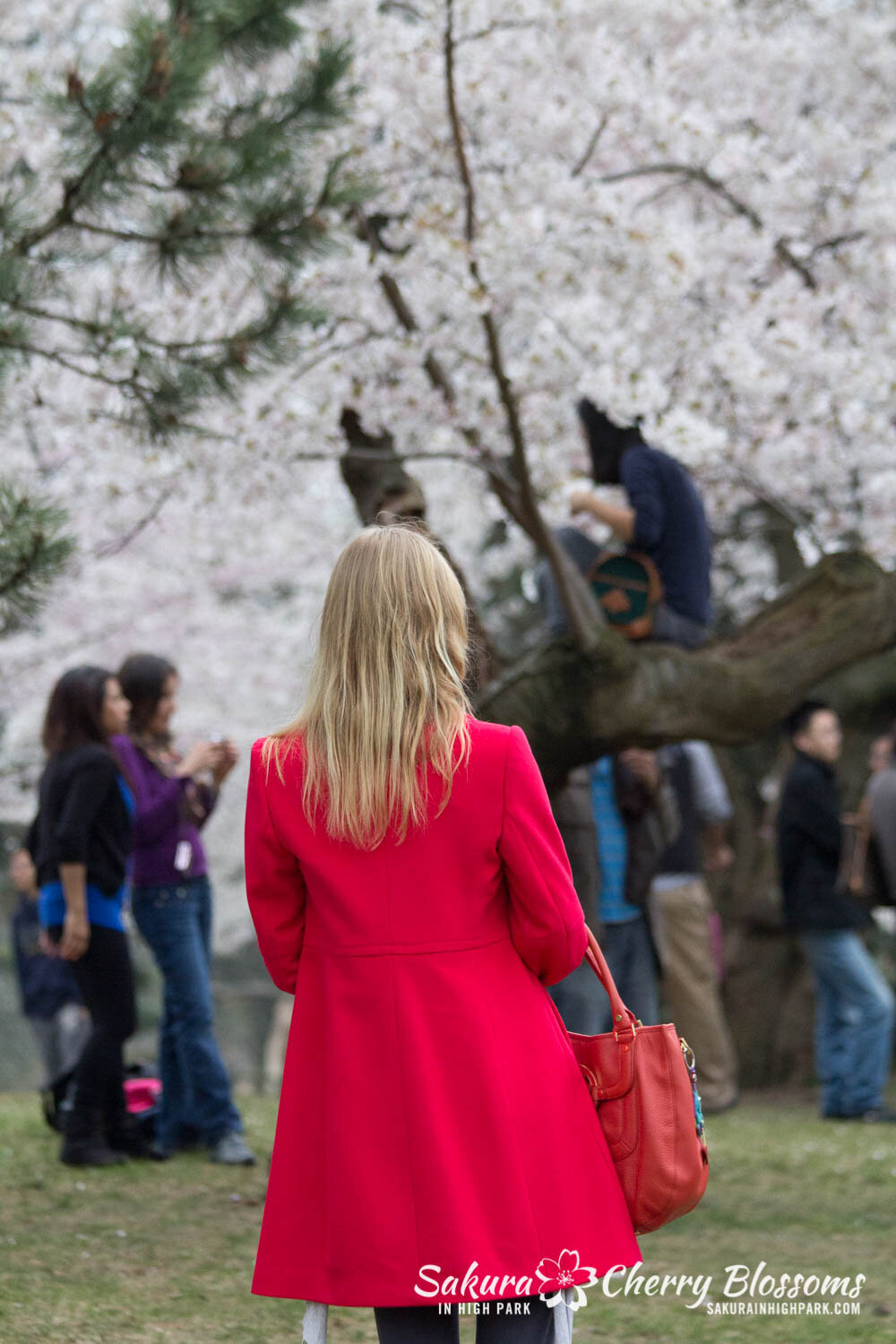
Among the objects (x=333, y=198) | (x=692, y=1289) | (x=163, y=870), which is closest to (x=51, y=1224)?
(x=163, y=870)

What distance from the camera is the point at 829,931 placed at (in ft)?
22.9

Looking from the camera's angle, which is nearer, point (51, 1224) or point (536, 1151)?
point (536, 1151)

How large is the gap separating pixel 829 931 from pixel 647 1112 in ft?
16.3

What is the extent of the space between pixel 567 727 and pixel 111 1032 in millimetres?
1943

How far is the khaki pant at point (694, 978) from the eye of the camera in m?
7.58

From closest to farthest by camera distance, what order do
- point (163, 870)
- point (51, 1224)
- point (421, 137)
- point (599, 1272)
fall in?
point (599, 1272) < point (51, 1224) < point (163, 870) < point (421, 137)

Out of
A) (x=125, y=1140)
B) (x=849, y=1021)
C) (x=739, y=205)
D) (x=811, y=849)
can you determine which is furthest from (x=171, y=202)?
(x=849, y=1021)

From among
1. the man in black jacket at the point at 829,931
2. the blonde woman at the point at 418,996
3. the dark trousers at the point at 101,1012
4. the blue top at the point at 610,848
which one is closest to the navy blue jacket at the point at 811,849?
the man in black jacket at the point at 829,931

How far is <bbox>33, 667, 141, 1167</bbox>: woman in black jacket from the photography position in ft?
16.1

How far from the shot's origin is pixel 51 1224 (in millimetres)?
4309

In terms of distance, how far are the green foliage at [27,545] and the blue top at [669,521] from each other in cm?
204

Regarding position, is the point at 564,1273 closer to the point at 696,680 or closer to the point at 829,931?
the point at 696,680

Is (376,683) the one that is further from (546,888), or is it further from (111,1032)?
(111,1032)

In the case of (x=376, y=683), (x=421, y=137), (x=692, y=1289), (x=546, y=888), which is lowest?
(x=692, y=1289)
